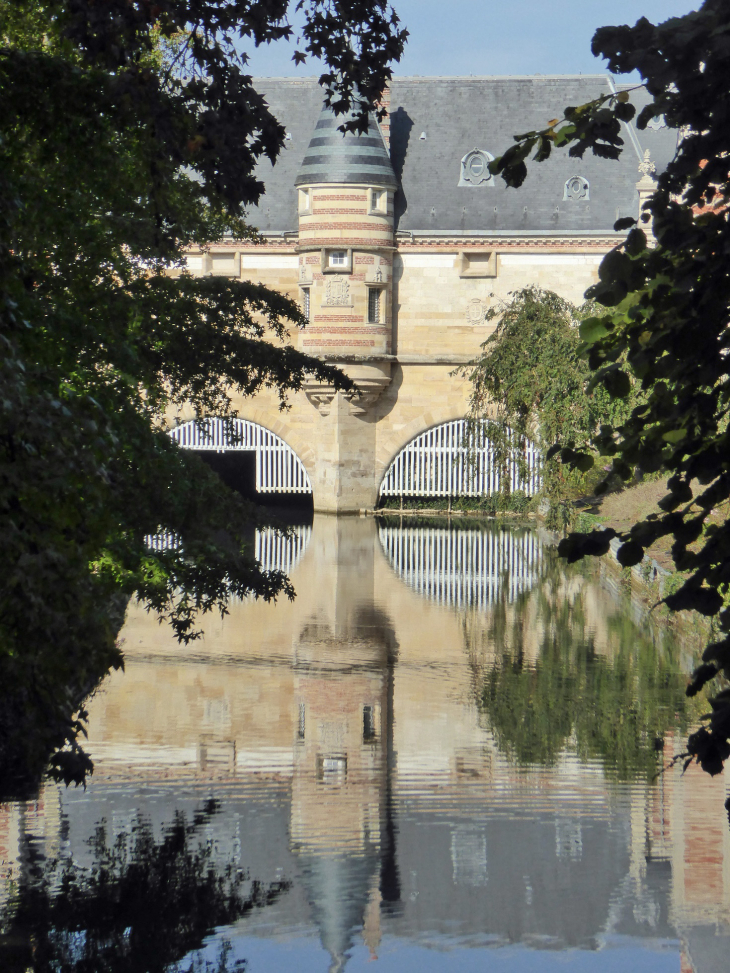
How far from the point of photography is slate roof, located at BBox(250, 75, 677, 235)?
29469 millimetres

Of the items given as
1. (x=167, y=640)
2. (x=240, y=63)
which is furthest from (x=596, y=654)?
(x=240, y=63)

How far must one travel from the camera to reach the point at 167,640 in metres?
15.5

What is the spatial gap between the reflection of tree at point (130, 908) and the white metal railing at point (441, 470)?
2189 cm

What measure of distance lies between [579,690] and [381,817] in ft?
14.0

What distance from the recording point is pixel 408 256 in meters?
29.0

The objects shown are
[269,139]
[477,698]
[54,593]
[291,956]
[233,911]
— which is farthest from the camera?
[477,698]

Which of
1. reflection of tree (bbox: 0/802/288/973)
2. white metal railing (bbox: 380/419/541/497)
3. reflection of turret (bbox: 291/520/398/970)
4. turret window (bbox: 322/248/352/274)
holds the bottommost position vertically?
reflection of tree (bbox: 0/802/288/973)

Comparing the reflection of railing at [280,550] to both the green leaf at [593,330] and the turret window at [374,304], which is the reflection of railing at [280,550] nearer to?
the turret window at [374,304]

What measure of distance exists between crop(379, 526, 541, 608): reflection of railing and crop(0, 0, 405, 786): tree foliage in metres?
7.67

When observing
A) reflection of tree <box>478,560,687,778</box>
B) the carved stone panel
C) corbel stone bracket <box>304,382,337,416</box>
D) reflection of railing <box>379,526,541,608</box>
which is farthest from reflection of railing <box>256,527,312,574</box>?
reflection of tree <box>478,560,687,778</box>

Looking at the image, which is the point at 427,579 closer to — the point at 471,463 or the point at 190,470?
the point at 471,463

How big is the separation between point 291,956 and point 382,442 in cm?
2316

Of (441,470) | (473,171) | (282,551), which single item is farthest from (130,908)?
(473,171)

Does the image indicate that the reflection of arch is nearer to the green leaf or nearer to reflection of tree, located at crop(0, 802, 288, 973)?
reflection of tree, located at crop(0, 802, 288, 973)
